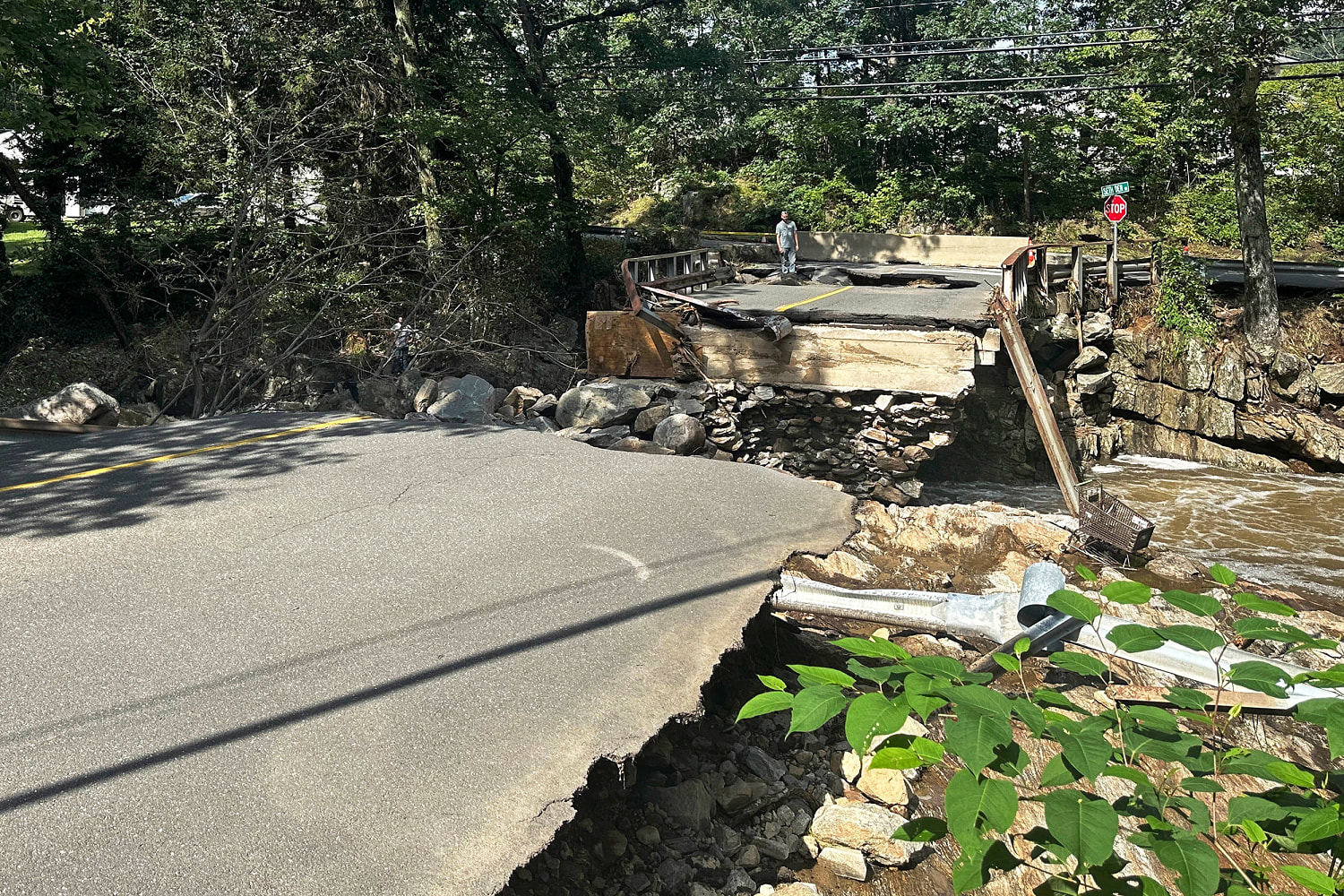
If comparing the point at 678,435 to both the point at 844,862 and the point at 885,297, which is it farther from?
the point at 844,862

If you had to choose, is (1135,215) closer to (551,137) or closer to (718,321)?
(551,137)

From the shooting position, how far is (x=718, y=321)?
50.1 ft

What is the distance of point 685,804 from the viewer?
5.12m

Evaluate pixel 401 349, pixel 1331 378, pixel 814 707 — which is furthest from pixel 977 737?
pixel 1331 378

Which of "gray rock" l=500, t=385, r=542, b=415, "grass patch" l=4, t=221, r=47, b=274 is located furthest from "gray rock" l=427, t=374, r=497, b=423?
"grass patch" l=4, t=221, r=47, b=274

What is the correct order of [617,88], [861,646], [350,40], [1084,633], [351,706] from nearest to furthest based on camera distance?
[861,646] < [351,706] < [1084,633] < [350,40] < [617,88]

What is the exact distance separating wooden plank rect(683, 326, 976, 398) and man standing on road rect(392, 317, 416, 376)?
263 inches

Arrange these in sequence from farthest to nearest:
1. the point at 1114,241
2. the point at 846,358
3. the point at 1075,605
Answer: the point at 1114,241 → the point at 846,358 → the point at 1075,605

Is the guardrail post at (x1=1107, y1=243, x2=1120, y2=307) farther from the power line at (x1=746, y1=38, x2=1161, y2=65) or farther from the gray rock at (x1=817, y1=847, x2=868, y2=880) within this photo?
the gray rock at (x1=817, y1=847, x2=868, y2=880)

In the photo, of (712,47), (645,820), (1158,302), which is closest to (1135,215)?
(1158,302)

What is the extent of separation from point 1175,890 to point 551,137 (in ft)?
73.8

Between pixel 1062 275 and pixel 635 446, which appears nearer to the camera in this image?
pixel 635 446

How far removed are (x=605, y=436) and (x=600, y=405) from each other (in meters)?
1.38

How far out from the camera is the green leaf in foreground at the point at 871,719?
209cm
